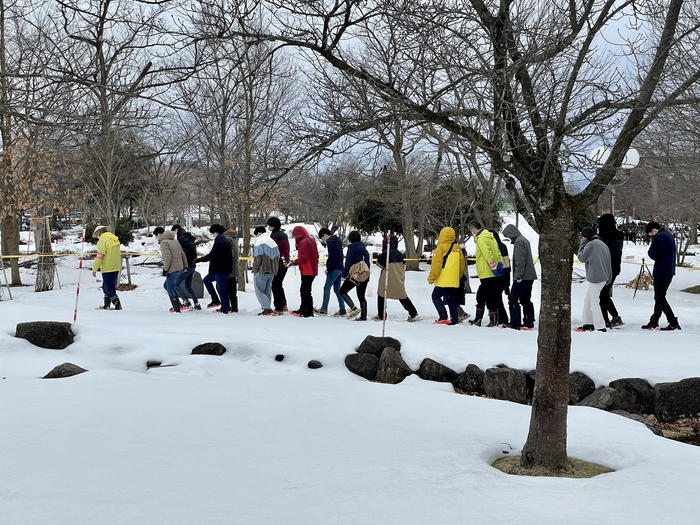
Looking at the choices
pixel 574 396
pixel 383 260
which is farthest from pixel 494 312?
pixel 574 396

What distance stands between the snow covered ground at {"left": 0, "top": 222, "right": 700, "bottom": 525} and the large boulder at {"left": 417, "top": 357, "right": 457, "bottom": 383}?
0.49ft

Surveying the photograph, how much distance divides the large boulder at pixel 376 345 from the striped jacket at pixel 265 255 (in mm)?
3506

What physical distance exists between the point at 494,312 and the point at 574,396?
3.68 meters

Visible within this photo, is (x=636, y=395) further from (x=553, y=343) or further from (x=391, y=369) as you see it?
(x=553, y=343)

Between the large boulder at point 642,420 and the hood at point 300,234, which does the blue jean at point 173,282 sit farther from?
the large boulder at point 642,420

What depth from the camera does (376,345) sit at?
343 inches

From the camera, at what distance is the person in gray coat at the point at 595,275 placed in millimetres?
10188

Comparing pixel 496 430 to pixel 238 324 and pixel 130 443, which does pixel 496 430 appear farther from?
A: pixel 238 324

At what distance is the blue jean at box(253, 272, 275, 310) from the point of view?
11.8 m

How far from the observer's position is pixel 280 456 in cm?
477

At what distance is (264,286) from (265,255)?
671 mm

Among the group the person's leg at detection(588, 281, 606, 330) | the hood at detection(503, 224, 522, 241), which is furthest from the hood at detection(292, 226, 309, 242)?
the person's leg at detection(588, 281, 606, 330)

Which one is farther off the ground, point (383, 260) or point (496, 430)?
point (383, 260)

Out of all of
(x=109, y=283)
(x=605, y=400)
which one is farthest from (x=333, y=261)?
(x=605, y=400)
